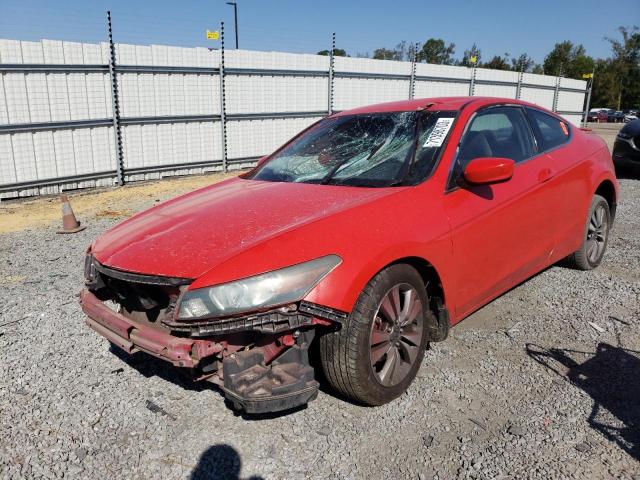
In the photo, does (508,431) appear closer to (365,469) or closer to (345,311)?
(365,469)

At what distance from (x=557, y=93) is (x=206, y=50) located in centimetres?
1555

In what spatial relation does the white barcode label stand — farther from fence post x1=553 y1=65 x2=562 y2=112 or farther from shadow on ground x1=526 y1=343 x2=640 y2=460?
fence post x1=553 y1=65 x2=562 y2=112

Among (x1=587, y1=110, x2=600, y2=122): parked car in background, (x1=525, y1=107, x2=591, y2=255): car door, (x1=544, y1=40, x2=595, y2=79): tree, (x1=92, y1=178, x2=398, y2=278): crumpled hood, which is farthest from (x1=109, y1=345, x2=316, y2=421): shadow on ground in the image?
(x1=544, y1=40, x2=595, y2=79): tree

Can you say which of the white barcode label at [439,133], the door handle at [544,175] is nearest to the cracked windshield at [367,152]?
the white barcode label at [439,133]

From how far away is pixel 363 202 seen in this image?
280cm

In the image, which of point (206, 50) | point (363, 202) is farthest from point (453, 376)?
point (206, 50)

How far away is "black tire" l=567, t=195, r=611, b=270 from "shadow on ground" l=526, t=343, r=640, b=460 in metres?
1.38

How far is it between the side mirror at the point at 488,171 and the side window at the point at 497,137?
11cm

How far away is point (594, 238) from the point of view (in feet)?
15.7

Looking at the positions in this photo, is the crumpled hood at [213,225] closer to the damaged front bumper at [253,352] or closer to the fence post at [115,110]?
the damaged front bumper at [253,352]

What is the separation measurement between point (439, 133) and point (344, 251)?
1.30m

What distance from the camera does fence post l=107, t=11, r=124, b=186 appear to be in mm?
9656

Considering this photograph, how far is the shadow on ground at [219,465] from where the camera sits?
2314 millimetres

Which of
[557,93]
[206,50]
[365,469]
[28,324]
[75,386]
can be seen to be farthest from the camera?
[557,93]
